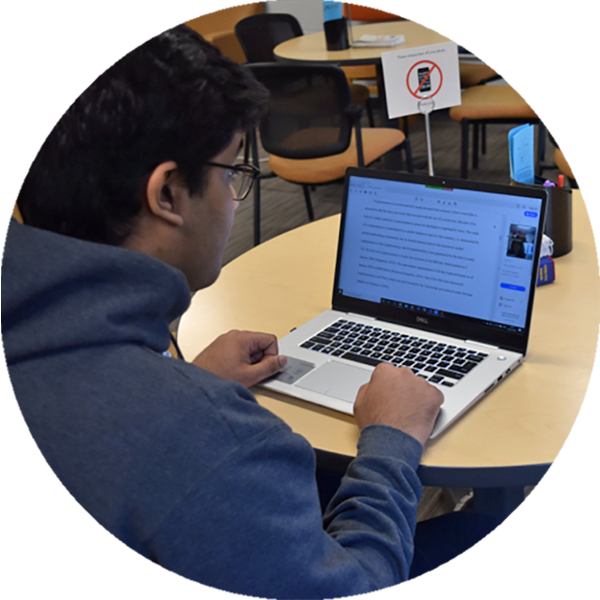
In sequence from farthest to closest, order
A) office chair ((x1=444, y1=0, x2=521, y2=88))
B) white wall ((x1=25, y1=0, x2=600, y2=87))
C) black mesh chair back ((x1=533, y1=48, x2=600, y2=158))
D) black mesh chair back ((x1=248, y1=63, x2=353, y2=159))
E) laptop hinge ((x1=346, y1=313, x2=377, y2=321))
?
white wall ((x1=25, y1=0, x2=600, y2=87)), office chair ((x1=444, y1=0, x2=521, y2=88)), black mesh chair back ((x1=248, y1=63, x2=353, y2=159)), black mesh chair back ((x1=533, y1=48, x2=600, y2=158)), laptop hinge ((x1=346, y1=313, x2=377, y2=321))

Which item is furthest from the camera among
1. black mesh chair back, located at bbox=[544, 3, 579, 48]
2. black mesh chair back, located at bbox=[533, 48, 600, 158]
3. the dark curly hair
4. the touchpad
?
black mesh chair back, located at bbox=[544, 3, 579, 48]

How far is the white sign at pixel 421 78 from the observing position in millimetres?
1626

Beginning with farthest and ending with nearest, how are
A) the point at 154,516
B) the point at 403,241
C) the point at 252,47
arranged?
the point at 252,47, the point at 403,241, the point at 154,516

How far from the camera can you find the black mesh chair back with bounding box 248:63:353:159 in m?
2.85

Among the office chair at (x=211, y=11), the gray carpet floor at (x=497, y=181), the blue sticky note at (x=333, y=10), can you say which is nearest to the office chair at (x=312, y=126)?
the gray carpet floor at (x=497, y=181)

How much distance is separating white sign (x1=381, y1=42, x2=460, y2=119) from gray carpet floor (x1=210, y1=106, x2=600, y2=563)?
1004 millimetres

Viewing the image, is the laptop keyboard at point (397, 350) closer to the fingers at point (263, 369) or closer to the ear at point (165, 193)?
the fingers at point (263, 369)

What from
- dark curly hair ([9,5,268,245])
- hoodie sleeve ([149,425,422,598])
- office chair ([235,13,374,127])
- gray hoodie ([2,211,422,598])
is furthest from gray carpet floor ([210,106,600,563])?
dark curly hair ([9,5,268,245])

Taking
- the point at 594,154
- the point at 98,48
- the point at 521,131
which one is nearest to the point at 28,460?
the point at 98,48

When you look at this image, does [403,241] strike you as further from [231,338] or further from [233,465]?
[233,465]

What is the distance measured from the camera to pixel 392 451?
875 mm

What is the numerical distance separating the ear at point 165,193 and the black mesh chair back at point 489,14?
4.20 metres

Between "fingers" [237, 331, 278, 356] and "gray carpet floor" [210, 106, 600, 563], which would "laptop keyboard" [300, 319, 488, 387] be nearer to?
"fingers" [237, 331, 278, 356]

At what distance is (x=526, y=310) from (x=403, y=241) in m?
0.24
